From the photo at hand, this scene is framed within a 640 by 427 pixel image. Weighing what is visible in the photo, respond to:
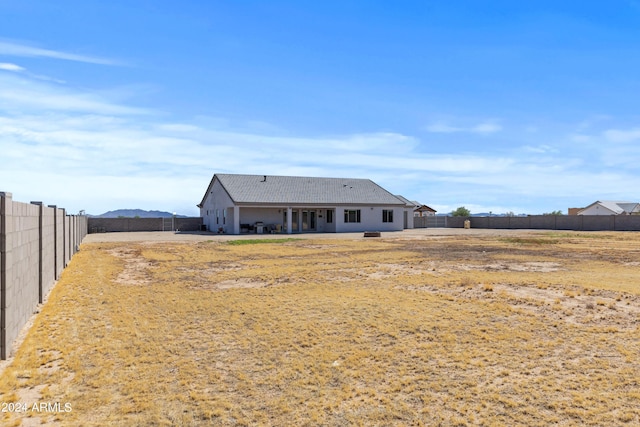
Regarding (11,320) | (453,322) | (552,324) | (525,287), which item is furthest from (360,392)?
(525,287)

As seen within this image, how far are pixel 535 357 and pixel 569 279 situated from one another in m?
7.74

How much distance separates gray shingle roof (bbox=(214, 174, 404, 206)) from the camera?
4103 centimetres

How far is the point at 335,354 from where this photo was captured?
6.00 m

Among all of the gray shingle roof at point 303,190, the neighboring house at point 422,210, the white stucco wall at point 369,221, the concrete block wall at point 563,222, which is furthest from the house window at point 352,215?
the concrete block wall at point 563,222

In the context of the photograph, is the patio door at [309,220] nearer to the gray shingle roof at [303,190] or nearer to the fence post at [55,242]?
the gray shingle roof at [303,190]

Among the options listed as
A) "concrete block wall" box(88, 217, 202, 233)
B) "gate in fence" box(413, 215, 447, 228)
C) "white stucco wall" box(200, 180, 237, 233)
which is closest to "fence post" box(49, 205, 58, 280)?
"white stucco wall" box(200, 180, 237, 233)

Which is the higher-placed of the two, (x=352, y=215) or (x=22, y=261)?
(x=352, y=215)

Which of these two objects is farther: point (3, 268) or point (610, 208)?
point (610, 208)

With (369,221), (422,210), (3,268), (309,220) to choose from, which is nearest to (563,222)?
(422,210)

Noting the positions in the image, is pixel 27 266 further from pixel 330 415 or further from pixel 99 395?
pixel 330 415

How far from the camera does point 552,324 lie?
748 centimetres

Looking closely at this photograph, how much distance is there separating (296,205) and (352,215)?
6.40 meters

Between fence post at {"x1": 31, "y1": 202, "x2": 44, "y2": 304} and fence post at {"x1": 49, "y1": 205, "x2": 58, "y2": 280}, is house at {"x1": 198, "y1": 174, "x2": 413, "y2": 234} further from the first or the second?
fence post at {"x1": 31, "y1": 202, "x2": 44, "y2": 304}

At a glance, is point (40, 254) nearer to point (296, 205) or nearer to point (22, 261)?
point (22, 261)
